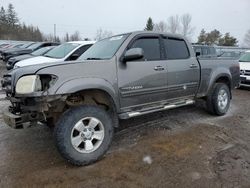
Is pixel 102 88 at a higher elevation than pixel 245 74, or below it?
higher

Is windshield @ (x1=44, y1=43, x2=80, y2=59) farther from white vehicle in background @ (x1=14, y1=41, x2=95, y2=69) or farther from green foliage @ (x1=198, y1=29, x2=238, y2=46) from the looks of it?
green foliage @ (x1=198, y1=29, x2=238, y2=46)

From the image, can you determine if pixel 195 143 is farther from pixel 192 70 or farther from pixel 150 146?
pixel 192 70

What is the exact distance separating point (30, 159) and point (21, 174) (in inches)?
19.9

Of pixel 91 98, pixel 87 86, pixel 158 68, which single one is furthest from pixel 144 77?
pixel 87 86

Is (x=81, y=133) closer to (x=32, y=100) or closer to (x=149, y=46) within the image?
(x=32, y=100)

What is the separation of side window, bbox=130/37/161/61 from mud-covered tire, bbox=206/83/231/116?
201 cm

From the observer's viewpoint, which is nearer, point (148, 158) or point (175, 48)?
point (148, 158)

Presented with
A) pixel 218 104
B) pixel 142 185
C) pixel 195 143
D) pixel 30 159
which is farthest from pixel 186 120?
pixel 30 159

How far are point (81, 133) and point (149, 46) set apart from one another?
2.15 meters

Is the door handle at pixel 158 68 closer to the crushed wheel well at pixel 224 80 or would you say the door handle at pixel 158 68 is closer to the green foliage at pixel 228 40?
the crushed wheel well at pixel 224 80

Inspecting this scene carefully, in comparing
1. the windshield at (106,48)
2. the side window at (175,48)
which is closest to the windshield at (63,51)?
the windshield at (106,48)

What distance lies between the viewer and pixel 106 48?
16.4 feet

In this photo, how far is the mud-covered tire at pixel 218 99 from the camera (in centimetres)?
640

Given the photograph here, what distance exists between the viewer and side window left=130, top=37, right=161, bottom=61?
4961 mm
